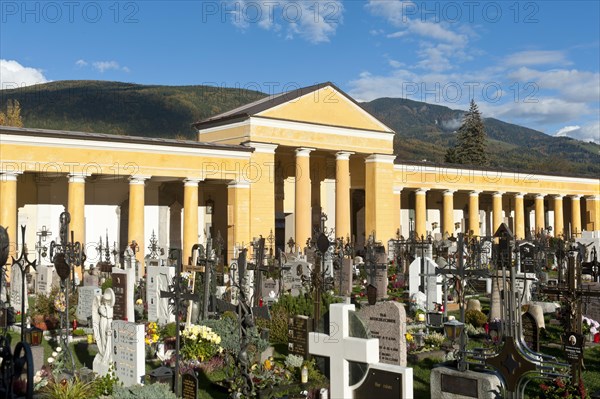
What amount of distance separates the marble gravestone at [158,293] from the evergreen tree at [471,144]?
2396 inches

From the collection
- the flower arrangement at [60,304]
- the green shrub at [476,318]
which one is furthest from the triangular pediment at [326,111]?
the green shrub at [476,318]

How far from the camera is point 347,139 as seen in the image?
118 feet

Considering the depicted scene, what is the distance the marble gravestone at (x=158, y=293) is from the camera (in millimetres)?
17469

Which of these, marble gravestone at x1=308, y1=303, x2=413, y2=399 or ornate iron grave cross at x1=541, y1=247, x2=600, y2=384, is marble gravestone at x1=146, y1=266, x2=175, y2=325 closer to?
marble gravestone at x1=308, y1=303, x2=413, y2=399

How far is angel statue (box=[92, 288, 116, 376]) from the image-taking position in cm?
1108

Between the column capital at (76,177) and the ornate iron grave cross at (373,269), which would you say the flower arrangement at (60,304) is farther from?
the column capital at (76,177)

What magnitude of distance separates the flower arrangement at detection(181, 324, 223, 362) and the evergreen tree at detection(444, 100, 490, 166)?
217ft

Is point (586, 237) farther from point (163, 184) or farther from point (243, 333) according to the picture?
point (243, 333)

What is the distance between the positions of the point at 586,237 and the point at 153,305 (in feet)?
74.7

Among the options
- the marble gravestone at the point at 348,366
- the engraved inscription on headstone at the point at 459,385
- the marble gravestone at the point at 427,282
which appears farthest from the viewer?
the marble gravestone at the point at 427,282

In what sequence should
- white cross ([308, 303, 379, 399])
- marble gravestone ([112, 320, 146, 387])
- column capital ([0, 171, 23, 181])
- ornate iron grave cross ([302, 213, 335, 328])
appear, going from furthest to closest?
column capital ([0, 171, 23, 181]), ornate iron grave cross ([302, 213, 335, 328]), marble gravestone ([112, 320, 146, 387]), white cross ([308, 303, 379, 399])

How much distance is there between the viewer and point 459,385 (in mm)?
8930

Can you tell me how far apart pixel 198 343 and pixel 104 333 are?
5.63 ft

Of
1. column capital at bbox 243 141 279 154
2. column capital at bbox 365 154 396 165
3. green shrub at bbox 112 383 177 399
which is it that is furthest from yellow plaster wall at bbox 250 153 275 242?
green shrub at bbox 112 383 177 399
